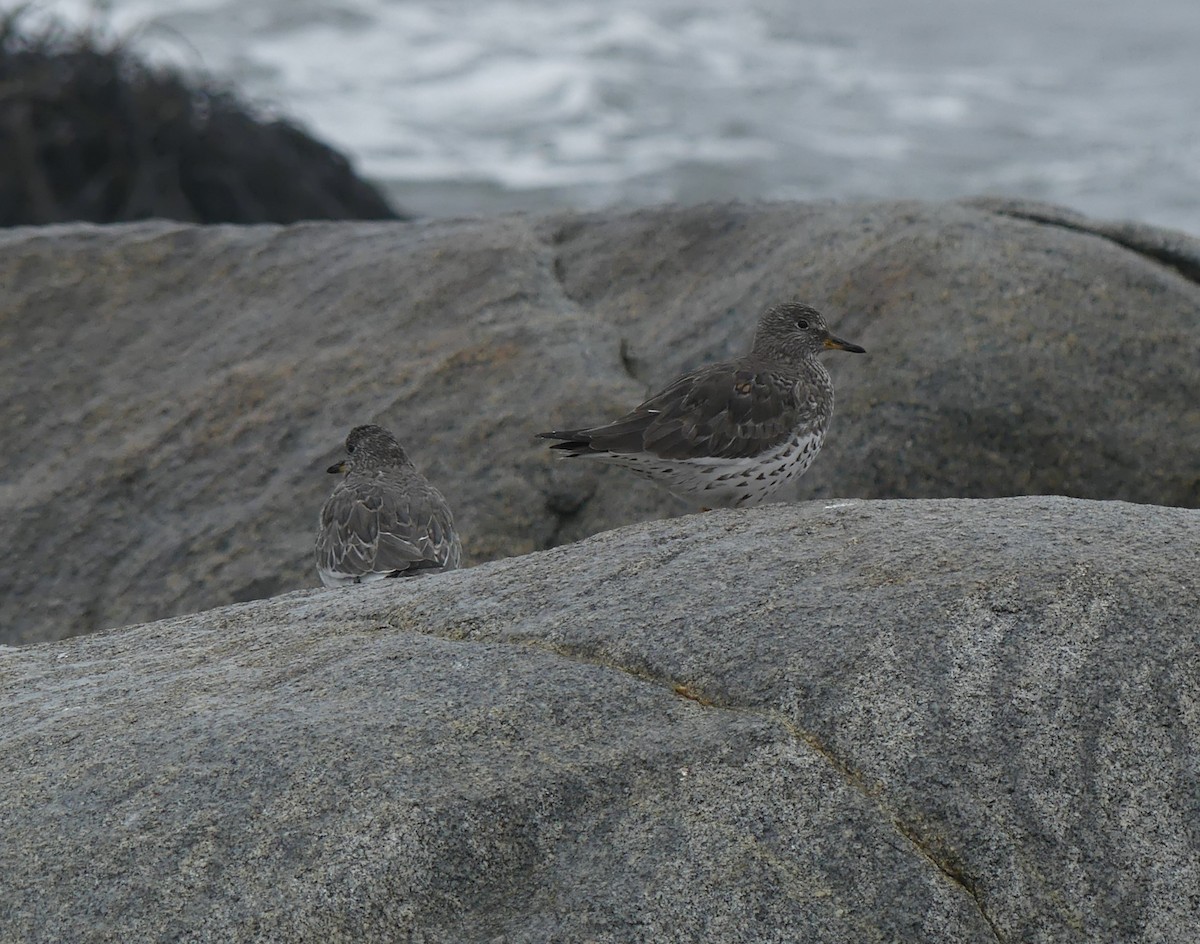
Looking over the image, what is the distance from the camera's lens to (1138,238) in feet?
28.0

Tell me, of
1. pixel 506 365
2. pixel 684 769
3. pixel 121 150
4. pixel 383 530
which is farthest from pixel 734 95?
pixel 684 769

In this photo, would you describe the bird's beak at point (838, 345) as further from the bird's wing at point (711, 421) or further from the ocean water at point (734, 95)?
the ocean water at point (734, 95)

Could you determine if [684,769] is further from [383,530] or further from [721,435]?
[383,530]

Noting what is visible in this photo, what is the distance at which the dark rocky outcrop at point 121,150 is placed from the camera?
14.3m

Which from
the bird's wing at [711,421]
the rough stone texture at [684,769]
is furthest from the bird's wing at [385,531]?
the rough stone texture at [684,769]

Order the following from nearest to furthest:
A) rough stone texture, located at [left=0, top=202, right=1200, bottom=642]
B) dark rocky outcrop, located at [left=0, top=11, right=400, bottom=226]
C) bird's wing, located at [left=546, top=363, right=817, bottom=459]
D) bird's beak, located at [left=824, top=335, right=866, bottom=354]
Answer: bird's wing, located at [left=546, top=363, right=817, bottom=459] → bird's beak, located at [left=824, top=335, right=866, bottom=354] → rough stone texture, located at [left=0, top=202, right=1200, bottom=642] → dark rocky outcrop, located at [left=0, top=11, right=400, bottom=226]

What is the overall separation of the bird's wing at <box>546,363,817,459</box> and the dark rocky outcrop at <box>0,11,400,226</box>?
8.79 m

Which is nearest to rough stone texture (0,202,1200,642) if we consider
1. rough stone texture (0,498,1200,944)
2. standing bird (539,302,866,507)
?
standing bird (539,302,866,507)

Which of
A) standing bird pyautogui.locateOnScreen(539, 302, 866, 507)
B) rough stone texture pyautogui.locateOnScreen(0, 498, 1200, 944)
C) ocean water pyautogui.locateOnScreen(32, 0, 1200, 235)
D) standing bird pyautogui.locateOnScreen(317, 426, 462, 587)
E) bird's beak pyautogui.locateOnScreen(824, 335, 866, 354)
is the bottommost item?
standing bird pyautogui.locateOnScreen(317, 426, 462, 587)

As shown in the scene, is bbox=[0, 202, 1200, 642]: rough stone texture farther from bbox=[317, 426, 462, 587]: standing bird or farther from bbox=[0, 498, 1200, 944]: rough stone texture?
bbox=[0, 498, 1200, 944]: rough stone texture

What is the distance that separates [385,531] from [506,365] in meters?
1.75

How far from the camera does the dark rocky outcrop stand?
14.3 meters

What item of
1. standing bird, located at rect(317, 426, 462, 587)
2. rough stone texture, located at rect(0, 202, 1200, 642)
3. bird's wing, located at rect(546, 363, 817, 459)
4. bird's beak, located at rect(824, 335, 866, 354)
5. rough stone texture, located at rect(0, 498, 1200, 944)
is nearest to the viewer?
rough stone texture, located at rect(0, 498, 1200, 944)

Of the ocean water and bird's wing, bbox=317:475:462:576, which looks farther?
the ocean water
